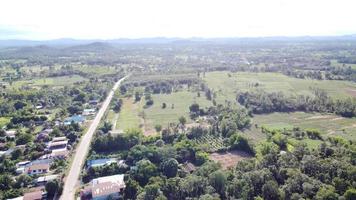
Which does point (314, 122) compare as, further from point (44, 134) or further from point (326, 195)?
point (44, 134)

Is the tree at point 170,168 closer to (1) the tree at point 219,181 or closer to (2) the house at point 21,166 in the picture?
(1) the tree at point 219,181

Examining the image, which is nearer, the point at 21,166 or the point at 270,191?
the point at 270,191

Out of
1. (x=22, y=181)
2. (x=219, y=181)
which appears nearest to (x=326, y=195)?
(x=219, y=181)

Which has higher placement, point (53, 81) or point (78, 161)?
point (53, 81)

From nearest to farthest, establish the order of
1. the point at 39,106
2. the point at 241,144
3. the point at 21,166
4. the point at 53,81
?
the point at 21,166, the point at 241,144, the point at 39,106, the point at 53,81

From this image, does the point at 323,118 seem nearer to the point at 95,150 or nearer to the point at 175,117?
the point at 175,117

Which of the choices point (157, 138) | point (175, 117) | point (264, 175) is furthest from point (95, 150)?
point (264, 175)

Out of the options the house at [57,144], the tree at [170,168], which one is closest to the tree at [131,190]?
the tree at [170,168]
